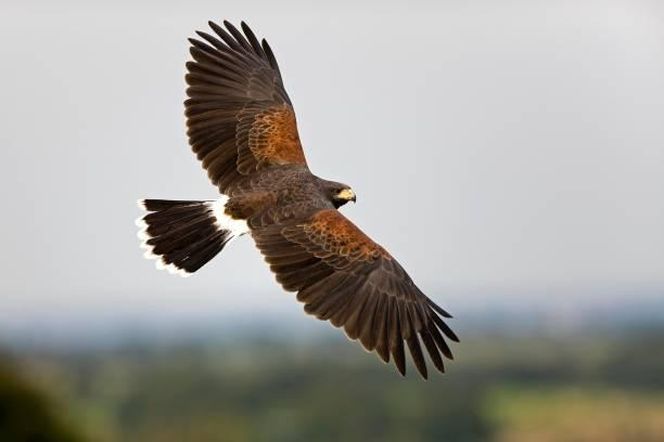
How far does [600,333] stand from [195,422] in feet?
354

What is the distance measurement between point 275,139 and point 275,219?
5.41ft

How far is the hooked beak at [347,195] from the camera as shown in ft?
53.2

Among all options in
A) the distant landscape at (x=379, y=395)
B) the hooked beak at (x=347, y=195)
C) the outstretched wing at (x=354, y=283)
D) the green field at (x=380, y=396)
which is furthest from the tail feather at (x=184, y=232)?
the green field at (x=380, y=396)

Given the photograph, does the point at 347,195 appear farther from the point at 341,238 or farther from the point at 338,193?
the point at 341,238

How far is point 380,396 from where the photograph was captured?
11969cm

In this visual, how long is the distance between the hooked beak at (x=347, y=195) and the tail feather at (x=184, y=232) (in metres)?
1.18

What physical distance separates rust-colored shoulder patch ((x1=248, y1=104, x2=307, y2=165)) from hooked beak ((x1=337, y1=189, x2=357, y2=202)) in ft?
2.25

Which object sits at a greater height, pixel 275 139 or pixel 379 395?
pixel 275 139

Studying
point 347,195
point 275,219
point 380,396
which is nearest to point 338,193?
point 347,195

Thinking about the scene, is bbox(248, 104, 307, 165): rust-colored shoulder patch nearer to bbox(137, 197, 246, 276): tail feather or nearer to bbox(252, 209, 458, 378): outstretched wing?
bbox(137, 197, 246, 276): tail feather

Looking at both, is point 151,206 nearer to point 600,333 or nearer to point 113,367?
point 113,367

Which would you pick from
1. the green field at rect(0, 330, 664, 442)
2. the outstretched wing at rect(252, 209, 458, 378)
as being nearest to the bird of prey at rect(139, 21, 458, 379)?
the outstretched wing at rect(252, 209, 458, 378)

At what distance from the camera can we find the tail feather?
15727mm

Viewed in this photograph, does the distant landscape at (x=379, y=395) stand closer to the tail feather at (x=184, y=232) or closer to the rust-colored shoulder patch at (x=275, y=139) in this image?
the rust-colored shoulder patch at (x=275, y=139)
